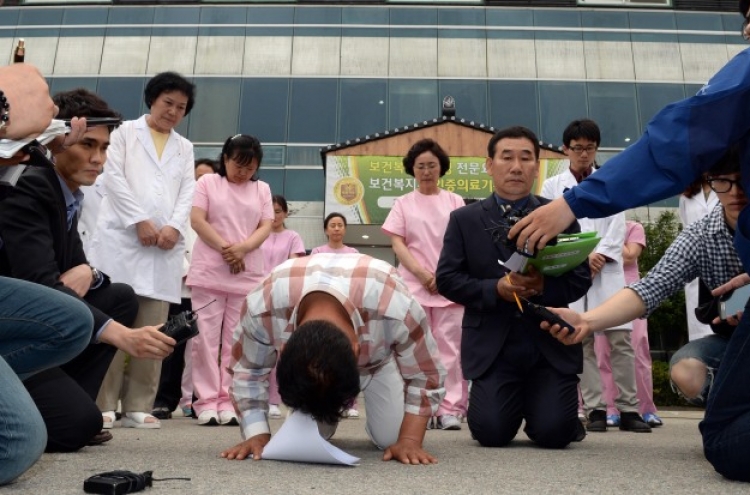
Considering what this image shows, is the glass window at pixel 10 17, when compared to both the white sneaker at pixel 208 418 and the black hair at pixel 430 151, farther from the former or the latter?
the white sneaker at pixel 208 418

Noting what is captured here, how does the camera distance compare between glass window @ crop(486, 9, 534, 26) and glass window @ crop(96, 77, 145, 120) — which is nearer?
glass window @ crop(96, 77, 145, 120)

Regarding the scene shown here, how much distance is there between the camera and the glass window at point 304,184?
20.6 metres

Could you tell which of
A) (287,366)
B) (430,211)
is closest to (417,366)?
(287,366)

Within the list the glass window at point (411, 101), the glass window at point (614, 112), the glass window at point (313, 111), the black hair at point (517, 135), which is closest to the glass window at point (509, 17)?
the glass window at point (614, 112)

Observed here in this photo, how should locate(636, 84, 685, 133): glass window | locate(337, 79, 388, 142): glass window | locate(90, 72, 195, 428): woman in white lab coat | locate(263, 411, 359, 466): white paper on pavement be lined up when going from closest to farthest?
1. locate(263, 411, 359, 466): white paper on pavement
2. locate(90, 72, 195, 428): woman in white lab coat
3. locate(337, 79, 388, 142): glass window
4. locate(636, 84, 685, 133): glass window

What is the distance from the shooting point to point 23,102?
7.32 ft

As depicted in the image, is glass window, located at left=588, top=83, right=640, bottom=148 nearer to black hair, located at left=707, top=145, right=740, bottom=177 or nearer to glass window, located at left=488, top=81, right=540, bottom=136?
glass window, located at left=488, top=81, right=540, bottom=136

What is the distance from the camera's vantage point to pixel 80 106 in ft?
12.1

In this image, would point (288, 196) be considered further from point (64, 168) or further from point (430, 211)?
point (64, 168)

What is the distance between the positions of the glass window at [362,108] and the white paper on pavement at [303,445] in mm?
18774

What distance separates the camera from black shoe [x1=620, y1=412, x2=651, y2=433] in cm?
497

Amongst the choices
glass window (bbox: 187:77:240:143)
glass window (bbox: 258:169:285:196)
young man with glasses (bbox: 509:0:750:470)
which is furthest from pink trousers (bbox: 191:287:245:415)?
glass window (bbox: 187:77:240:143)

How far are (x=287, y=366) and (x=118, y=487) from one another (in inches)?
26.1

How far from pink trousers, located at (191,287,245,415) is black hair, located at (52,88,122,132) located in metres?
1.77
